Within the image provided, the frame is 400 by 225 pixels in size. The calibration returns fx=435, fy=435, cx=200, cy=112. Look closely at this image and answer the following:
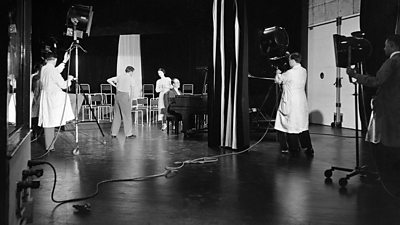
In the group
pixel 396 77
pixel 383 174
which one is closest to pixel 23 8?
pixel 396 77

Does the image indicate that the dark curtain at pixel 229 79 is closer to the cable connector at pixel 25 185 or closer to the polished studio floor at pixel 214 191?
the polished studio floor at pixel 214 191

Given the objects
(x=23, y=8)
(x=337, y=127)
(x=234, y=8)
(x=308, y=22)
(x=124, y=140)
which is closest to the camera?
(x=23, y=8)

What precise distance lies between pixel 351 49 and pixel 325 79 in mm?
7021

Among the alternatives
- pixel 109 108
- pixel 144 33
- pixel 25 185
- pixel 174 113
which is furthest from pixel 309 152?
pixel 109 108

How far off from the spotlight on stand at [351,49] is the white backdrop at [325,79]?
19.3 ft

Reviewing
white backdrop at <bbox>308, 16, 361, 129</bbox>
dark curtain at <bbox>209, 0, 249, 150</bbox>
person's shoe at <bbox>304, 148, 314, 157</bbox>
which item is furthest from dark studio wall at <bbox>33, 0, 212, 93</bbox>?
white backdrop at <bbox>308, 16, 361, 129</bbox>

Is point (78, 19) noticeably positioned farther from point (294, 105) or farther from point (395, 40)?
point (395, 40)

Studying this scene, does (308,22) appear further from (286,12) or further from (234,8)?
(234,8)

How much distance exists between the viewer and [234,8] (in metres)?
6.11

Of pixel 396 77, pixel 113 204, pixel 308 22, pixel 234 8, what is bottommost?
pixel 113 204

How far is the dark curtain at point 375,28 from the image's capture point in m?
4.32

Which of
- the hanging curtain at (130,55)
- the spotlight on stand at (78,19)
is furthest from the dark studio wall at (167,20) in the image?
the spotlight on stand at (78,19)

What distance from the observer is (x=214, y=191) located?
3.71 meters

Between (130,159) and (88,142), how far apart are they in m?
2.17
